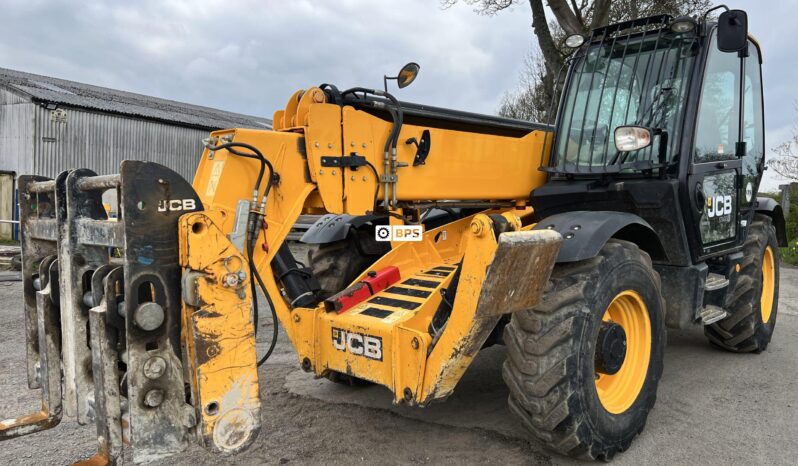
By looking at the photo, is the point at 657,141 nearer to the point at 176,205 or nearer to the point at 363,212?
the point at 363,212

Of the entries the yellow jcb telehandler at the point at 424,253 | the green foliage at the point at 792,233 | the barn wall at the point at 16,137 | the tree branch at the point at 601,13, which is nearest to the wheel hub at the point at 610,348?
the yellow jcb telehandler at the point at 424,253

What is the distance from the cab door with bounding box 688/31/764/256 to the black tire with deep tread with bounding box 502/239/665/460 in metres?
1.43

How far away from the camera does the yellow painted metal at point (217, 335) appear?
7.56 feet

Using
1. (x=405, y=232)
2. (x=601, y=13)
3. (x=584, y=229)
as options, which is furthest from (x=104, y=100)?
(x=584, y=229)

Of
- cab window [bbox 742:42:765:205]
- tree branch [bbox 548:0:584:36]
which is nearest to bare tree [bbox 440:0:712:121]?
tree branch [bbox 548:0:584:36]

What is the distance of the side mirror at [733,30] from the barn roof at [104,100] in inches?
745

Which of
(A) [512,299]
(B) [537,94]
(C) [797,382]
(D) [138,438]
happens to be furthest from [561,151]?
(B) [537,94]

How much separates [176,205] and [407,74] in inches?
66.2

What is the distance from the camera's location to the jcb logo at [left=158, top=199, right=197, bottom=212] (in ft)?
7.59

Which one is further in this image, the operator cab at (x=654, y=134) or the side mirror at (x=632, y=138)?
the operator cab at (x=654, y=134)

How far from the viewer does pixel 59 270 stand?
A: 2701 mm

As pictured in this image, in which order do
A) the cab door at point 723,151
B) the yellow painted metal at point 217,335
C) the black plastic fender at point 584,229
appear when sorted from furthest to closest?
the cab door at point 723,151, the black plastic fender at point 584,229, the yellow painted metal at point 217,335

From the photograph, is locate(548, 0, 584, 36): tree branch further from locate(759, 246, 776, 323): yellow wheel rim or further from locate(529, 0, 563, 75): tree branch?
locate(759, 246, 776, 323): yellow wheel rim

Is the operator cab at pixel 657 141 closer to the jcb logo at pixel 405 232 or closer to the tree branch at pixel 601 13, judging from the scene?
the jcb logo at pixel 405 232
